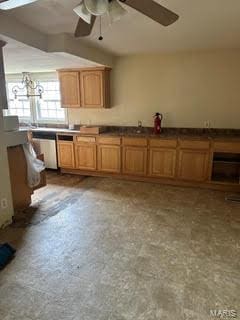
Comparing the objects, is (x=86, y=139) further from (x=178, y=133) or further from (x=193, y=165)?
(x=193, y=165)

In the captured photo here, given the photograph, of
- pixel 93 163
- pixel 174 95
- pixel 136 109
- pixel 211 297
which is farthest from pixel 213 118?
pixel 211 297

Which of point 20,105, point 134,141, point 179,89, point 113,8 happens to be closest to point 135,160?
point 134,141

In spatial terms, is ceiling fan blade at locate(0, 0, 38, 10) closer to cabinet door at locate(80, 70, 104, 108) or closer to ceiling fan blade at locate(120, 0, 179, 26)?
ceiling fan blade at locate(120, 0, 179, 26)

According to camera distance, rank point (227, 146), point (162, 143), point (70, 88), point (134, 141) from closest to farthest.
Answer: point (227, 146) → point (162, 143) → point (134, 141) → point (70, 88)

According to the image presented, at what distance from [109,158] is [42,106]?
235 centimetres

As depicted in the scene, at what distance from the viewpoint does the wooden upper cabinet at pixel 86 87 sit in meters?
4.61

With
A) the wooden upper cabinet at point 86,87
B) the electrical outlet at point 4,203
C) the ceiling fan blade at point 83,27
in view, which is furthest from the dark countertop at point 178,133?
the ceiling fan blade at point 83,27

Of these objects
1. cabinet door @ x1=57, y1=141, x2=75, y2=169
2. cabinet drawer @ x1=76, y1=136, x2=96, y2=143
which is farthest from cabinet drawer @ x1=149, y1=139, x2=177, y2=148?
cabinet door @ x1=57, y1=141, x2=75, y2=169

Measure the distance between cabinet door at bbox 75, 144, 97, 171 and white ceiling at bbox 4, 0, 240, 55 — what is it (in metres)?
1.84

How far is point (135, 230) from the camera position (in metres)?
2.81

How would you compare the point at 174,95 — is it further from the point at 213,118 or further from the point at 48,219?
the point at 48,219

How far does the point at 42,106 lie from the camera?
5.69 meters

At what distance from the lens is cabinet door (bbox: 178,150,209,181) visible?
158 inches

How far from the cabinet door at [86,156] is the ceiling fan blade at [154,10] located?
310 centimetres
